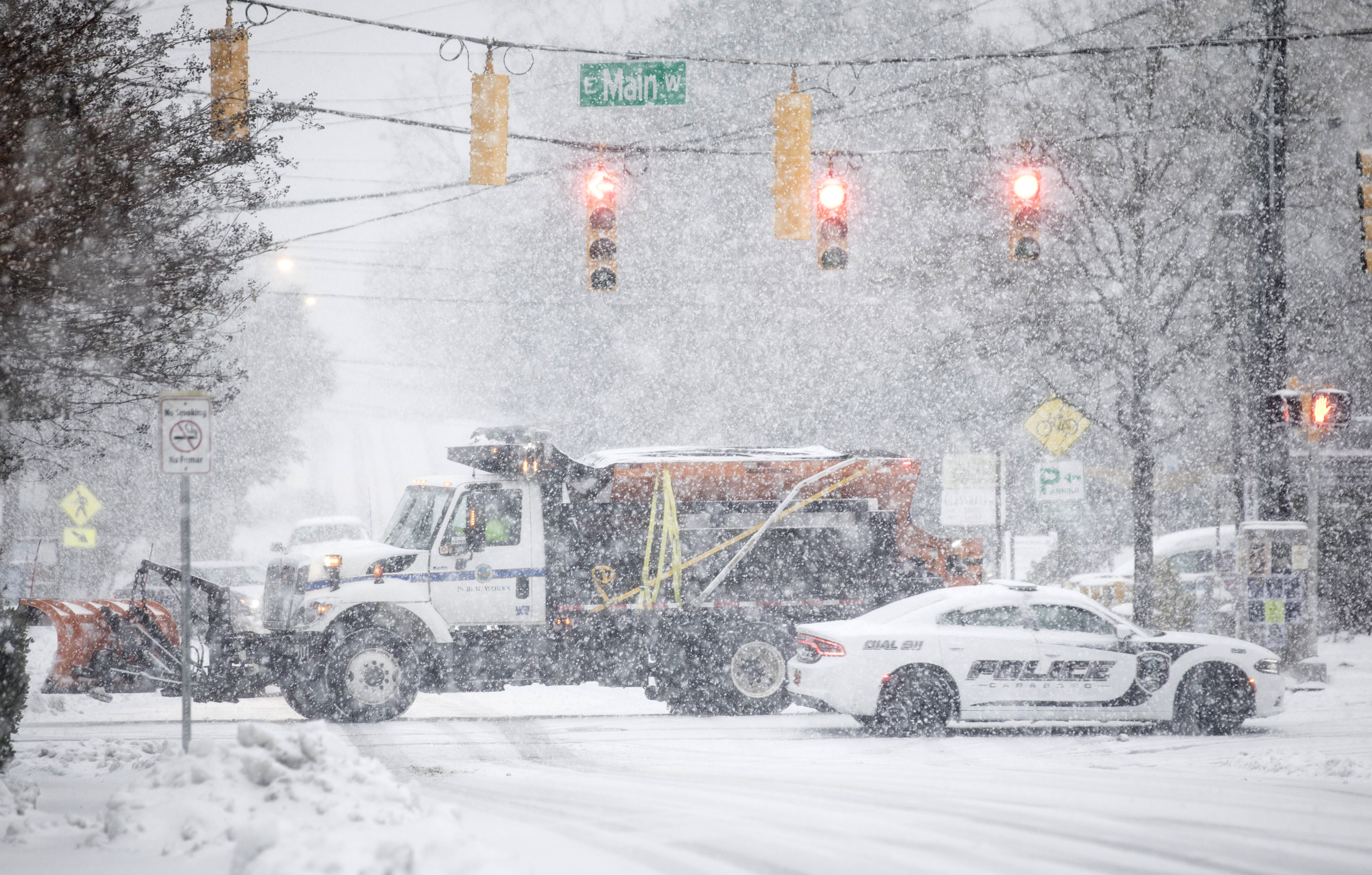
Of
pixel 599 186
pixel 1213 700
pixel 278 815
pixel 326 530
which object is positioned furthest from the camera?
pixel 326 530

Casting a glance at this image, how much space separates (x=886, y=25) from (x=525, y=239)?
11.3 m

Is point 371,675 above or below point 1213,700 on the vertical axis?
above

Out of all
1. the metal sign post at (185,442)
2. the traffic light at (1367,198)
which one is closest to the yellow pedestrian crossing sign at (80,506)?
the metal sign post at (185,442)

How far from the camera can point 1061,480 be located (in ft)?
66.6

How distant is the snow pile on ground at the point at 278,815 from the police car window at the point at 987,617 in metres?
6.62

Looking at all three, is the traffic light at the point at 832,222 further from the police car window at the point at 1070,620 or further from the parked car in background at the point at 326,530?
the parked car in background at the point at 326,530

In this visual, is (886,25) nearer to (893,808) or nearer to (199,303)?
(199,303)

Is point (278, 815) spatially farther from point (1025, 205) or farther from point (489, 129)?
point (1025, 205)

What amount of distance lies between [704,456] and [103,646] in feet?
21.9

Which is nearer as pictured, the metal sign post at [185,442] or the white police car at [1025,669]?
the metal sign post at [185,442]

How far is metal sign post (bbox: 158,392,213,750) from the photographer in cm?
1028

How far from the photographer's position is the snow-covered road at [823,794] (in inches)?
261

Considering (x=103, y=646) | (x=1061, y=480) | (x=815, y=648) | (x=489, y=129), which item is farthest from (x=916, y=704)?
(x=1061, y=480)

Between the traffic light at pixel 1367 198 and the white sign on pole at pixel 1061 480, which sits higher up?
the traffic light at pixel 1367 198
